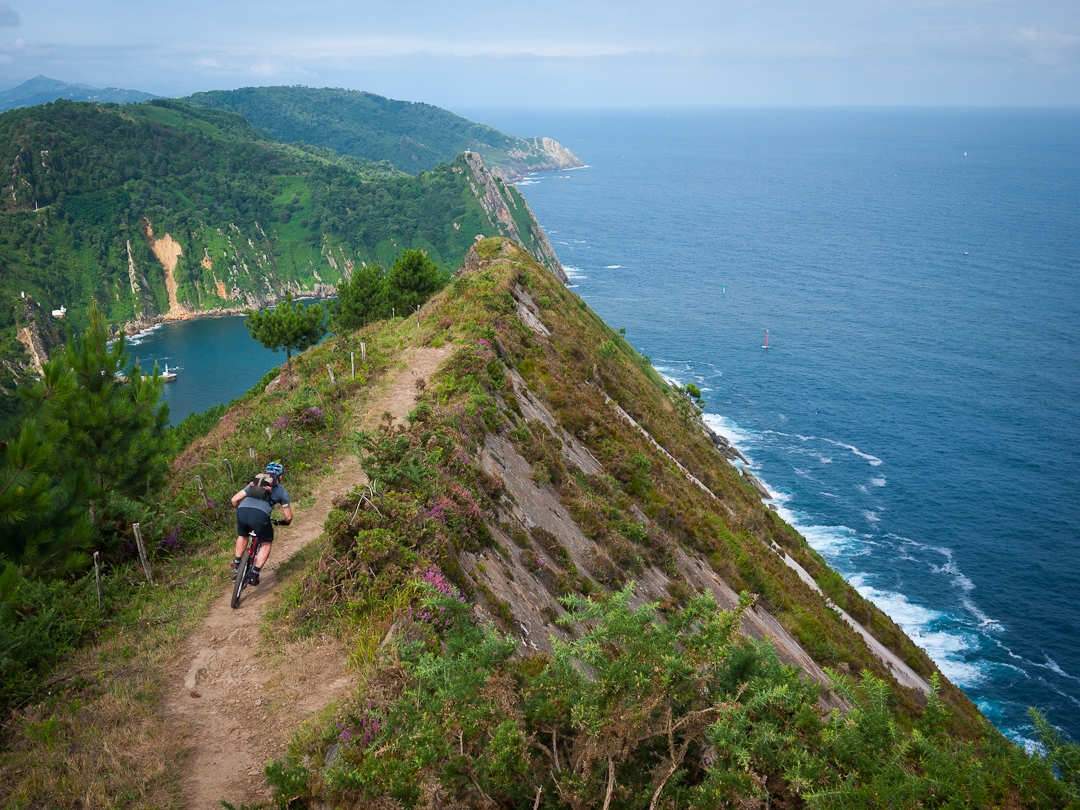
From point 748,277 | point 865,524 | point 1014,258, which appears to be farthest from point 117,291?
point 1014,258

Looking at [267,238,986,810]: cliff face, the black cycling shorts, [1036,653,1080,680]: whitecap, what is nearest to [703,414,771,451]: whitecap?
[1036,653,1080,680]: whitecap

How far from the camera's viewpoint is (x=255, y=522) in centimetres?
1262

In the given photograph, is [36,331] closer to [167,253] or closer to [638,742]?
[167,253]

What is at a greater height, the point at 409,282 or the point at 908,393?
the point at 409,282

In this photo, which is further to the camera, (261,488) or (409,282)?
(409,282)

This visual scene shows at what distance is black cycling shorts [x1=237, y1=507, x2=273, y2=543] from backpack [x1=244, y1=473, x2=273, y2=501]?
0.28m

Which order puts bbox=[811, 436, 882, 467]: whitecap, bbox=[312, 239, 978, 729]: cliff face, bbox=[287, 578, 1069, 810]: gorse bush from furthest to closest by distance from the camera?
bbox=[811, 436, 882, 467]: whitecap
bbox=[312, 239, 978, 729]: cliff face
bbox=[287, 578, 1069, 810]: gorse bush

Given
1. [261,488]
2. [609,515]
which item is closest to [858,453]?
[609,515]

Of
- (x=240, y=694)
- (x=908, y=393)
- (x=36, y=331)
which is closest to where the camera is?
(x=240, y=694)

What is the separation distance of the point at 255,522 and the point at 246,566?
0.80 meters

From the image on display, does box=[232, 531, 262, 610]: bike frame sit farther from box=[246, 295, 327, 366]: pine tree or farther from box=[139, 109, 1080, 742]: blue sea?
box=[139, 109, 1080, 742]: blue sea

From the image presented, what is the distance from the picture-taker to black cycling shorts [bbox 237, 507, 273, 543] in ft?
41.4

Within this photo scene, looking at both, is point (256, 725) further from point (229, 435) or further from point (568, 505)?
point (229, 435)

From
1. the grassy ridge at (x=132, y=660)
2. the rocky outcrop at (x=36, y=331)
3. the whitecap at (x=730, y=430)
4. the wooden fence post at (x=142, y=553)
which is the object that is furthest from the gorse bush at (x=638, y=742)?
the rocky outcrop at (x=36, y=331)
